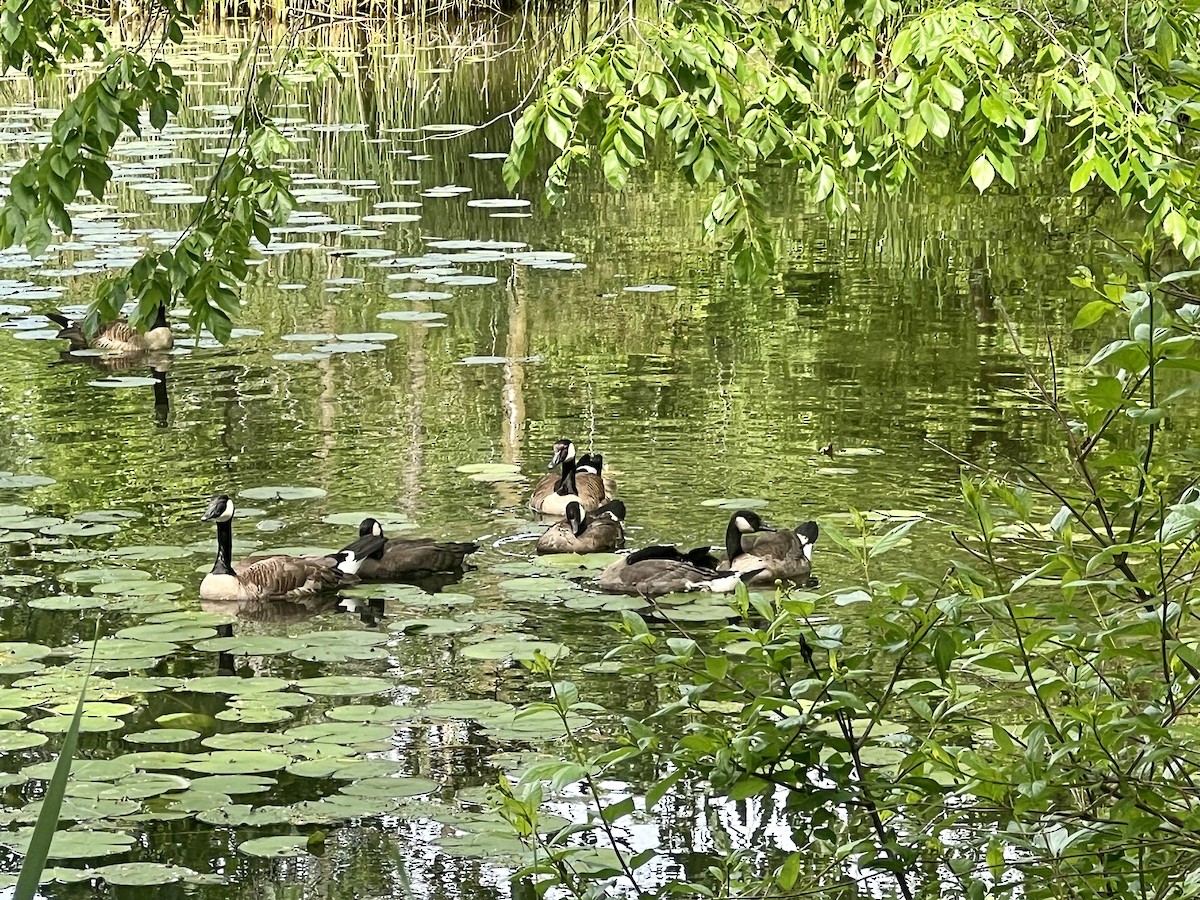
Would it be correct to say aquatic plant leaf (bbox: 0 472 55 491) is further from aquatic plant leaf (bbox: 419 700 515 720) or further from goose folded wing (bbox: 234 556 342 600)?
aquatic plant leaf (bbox: 419 700 515 720)

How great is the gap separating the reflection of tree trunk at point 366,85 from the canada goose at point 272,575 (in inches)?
597

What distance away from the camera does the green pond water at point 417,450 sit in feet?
19.4

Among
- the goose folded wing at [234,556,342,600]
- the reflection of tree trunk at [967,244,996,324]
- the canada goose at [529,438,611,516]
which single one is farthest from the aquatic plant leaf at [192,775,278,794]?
the reflection of tree trunk at [967,244,996,324]

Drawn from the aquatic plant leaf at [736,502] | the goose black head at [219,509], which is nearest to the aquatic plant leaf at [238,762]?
the goose black head at [219,509]

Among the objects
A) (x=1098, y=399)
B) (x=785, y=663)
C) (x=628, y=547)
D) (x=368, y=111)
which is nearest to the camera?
(x=1098, y=399)

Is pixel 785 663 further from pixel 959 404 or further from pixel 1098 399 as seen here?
pixel 959 404

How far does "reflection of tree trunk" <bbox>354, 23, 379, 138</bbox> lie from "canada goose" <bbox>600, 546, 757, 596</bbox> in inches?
609

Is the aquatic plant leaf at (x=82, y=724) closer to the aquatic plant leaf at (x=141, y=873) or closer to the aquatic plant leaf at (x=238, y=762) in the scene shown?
the aquatic plant leaf at (x=238, y=762)

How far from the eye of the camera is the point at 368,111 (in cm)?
2488

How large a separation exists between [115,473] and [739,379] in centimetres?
403

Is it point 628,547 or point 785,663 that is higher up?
point 785,663

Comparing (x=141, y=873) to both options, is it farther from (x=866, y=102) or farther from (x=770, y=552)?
(x=770, y=552)

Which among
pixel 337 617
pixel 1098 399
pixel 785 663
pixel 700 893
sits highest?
pixel 1098 399

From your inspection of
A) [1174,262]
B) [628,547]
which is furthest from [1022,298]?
[628,547]
